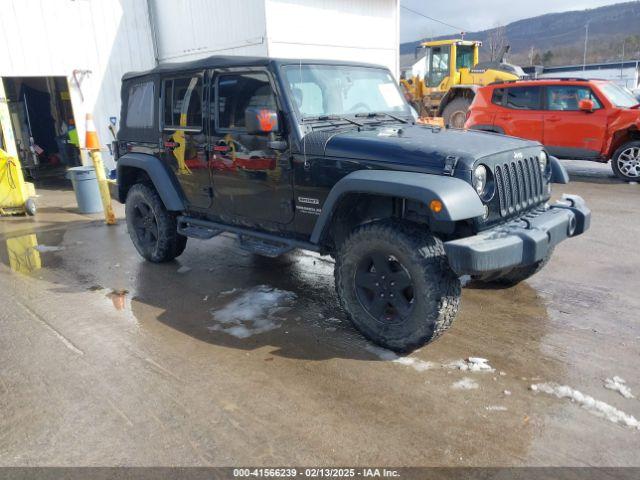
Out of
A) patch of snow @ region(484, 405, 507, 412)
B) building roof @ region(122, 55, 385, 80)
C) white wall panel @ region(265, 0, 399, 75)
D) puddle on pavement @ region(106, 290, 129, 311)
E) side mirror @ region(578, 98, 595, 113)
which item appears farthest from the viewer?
white wall panel @ region(265, 0, 399, 75)

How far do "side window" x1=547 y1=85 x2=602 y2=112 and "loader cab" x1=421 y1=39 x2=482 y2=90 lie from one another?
7.96 m

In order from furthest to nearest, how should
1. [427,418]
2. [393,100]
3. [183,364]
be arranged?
[393,100]
[183,364]
[427,418]

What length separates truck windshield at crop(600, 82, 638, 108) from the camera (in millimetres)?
9516

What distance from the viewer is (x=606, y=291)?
4.54 meters

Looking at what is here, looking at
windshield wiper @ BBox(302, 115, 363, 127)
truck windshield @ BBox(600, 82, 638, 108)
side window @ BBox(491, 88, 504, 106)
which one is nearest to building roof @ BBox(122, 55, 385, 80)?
windshield wiper @ BBox(302, 115, 363, 127)

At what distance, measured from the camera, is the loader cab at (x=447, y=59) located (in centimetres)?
1788

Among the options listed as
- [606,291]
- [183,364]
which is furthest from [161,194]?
[606,291]

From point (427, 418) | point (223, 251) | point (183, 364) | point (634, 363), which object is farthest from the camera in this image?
point (223, 251)

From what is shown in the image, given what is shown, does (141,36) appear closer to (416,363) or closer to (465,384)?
(416,363)

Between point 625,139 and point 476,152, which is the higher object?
point 476,152

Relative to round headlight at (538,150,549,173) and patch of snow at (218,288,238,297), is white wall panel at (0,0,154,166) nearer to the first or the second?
patch of snow at (218,288,238,297)

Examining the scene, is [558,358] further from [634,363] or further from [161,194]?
[161,194]

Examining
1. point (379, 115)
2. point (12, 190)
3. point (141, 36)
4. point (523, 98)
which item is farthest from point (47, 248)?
point (523, 98)

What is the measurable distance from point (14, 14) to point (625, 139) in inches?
475
